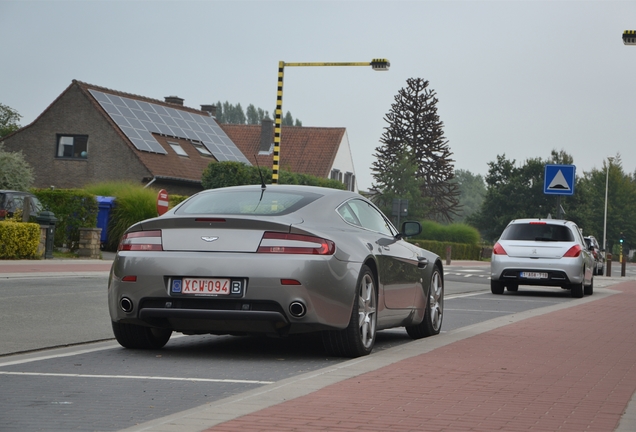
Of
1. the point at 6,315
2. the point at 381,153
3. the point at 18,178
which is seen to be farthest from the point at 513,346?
the point at 381,153

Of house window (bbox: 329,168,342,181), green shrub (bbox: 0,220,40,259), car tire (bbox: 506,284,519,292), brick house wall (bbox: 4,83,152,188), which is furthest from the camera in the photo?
house window (bbox: 329,168,342,181)

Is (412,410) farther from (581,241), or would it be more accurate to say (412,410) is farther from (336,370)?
(581,241)

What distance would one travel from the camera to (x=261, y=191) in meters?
9.42

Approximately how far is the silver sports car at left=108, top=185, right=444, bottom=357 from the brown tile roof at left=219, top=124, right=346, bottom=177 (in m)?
60.0

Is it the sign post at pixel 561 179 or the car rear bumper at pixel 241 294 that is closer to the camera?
the car rear bumper at pixel 241 294

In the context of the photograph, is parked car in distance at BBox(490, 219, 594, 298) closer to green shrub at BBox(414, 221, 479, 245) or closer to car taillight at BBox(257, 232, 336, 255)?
car taillight at BBox(257, 232, 336, 255)

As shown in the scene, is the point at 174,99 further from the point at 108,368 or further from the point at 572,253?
the point at 108,368

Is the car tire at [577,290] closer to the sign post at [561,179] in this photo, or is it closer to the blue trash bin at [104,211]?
the sign post at [561,179]

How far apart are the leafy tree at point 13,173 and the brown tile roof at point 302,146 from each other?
28772mm

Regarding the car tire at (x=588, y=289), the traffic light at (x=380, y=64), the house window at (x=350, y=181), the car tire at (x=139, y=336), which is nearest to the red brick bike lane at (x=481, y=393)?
the car tire at (x=139, y=336)

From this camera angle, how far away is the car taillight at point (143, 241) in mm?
8579

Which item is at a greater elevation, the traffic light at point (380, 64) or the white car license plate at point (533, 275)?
the traffic light at point (380, 64)

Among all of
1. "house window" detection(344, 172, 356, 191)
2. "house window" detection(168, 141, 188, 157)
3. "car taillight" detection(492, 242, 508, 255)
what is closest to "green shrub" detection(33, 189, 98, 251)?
"car taillight" detection(492, 242, 508, 255)

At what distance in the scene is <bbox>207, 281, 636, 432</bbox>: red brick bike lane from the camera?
5688 mm
